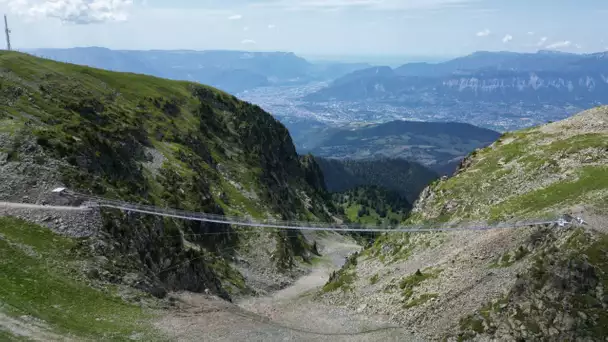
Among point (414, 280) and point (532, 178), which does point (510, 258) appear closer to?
point (414, 280)

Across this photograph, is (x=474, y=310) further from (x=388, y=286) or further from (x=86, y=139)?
(x=86, y=139)

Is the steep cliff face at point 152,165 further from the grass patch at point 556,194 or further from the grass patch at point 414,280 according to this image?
the grass patch at point 556,194

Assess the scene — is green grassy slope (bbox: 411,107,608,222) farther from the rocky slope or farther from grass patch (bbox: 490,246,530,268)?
grass patch (bbox: 490,246,530,268)

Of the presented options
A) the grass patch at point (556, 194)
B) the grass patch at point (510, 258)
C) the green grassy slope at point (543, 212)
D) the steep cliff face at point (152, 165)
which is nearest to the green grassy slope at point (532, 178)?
the grass patch at point (556, 194)

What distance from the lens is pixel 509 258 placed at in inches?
2000

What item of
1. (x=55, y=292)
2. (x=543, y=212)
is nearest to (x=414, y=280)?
(x=543, y=212)

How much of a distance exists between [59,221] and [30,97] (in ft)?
144

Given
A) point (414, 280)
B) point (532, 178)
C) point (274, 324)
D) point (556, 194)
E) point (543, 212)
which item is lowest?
point (274, 324)

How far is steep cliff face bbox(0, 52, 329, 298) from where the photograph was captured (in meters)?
57.6

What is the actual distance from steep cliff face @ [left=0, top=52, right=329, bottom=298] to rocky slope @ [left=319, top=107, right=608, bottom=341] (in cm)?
2507

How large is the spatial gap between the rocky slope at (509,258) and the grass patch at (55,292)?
1105 inches

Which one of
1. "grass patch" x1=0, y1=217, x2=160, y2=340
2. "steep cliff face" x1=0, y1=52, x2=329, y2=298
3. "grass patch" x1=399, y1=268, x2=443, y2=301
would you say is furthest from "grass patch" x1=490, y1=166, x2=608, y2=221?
"grass patch" x1=0, y1=217, x2=160, y2=340

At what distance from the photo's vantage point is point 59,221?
167 feet

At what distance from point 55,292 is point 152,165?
5973 cm
